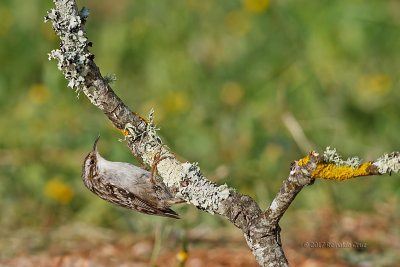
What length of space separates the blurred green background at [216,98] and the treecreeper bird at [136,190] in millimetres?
634

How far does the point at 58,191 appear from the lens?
6.31 meters

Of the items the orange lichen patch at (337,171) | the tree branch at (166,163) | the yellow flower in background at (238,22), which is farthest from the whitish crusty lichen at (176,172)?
the yellow flower in background at (238,22)

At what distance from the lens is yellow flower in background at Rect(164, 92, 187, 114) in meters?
7.51

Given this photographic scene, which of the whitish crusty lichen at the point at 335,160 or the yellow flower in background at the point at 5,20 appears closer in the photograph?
the whitish crusty lichen at the point at 335,160

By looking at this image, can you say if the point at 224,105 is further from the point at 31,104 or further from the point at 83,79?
the point at 83,79

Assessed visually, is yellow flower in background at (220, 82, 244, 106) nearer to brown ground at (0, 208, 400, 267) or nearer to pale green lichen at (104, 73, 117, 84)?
brown ground at (0, 208, 400, 267)

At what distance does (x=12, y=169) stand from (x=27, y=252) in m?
1.52

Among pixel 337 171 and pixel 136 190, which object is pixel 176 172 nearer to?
pixel 136 190

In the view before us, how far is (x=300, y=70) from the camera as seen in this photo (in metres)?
7.52

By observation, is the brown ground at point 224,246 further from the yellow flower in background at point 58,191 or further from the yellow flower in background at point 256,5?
the yellow flower in background at point 256,5

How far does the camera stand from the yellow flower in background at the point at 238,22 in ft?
29.0

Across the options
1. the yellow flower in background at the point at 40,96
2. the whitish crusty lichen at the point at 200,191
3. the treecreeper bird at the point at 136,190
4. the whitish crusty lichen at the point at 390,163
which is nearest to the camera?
the whitish crusty lichen at the point at 390,163

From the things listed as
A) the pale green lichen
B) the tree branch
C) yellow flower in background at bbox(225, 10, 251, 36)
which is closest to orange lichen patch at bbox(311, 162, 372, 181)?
the tree branch

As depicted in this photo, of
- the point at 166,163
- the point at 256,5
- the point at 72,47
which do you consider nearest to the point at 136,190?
the point at 166,163
